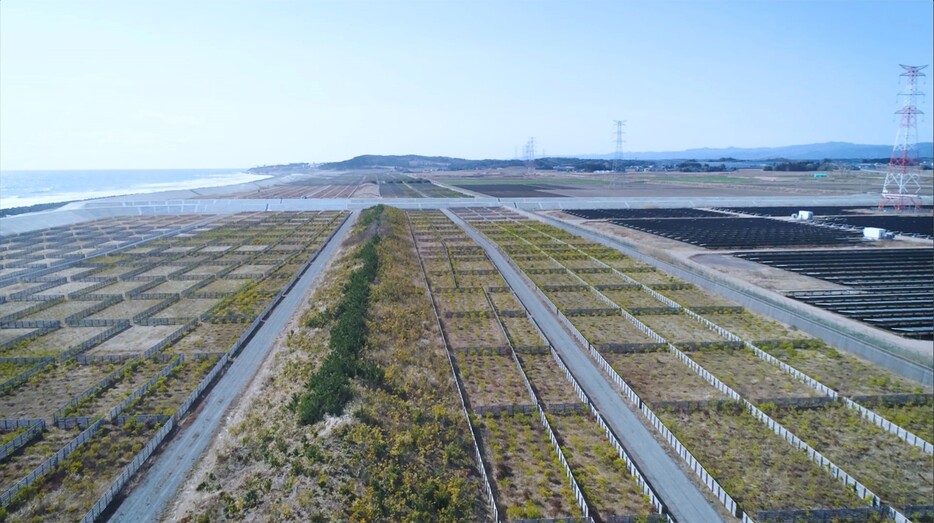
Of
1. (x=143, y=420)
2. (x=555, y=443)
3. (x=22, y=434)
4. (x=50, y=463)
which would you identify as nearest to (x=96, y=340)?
(x=22, y=434)

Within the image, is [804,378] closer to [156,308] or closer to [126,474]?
[126,474]

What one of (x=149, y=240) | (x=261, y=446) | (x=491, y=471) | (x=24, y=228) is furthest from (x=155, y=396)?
(x=24, y=228)

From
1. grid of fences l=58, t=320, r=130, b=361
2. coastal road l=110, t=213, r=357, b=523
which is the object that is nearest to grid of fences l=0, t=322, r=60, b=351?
grid of fences l=58, t=320, r=130, b=361

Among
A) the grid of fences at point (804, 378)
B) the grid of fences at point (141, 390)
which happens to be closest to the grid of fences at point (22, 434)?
the grid of fences at point (141, 390)

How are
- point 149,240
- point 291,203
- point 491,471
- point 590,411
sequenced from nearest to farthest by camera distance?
point 491,471
point 590,411
point 149,240
point 291,203

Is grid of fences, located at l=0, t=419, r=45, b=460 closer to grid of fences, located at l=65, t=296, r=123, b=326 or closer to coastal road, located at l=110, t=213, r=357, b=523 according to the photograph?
coastal road, located at l=110, t=213, r=357, b=523

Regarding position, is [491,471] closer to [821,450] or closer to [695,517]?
[695,517]
